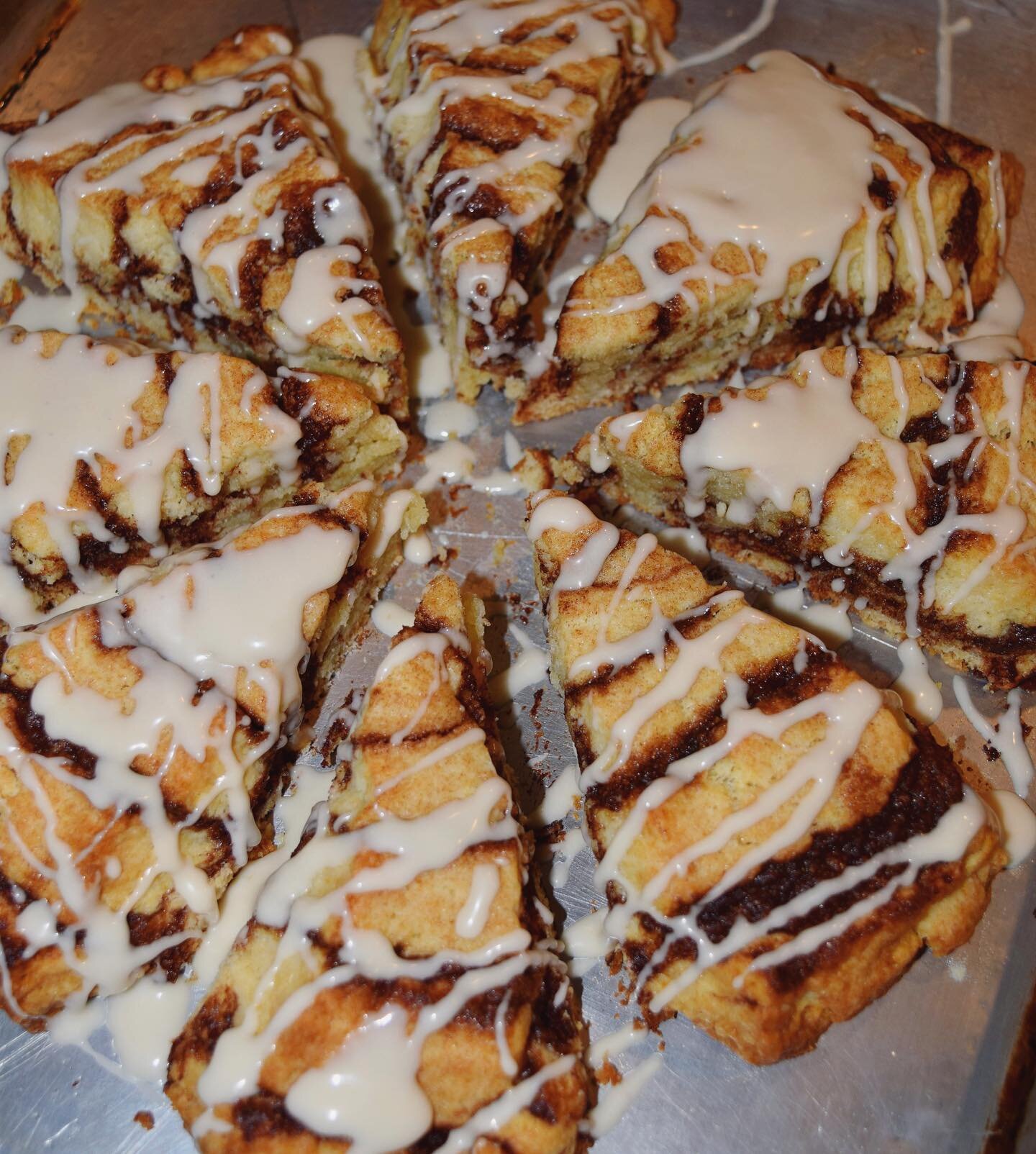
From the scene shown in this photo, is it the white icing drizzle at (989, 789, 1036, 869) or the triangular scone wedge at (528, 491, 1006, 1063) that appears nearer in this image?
the triangular scone wedge at (528, 491, 1006, 1063)

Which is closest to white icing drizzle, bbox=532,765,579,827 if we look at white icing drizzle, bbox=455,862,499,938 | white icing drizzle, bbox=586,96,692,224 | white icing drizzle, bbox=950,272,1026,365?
white icing drizzle, bbox=455,862,499,938

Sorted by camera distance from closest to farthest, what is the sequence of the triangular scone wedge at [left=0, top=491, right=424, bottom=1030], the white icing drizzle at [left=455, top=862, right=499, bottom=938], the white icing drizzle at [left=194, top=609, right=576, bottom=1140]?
the white icing drizzle at [left=194, top=609, right=576, bottom=1140] → the white icing drizzle at [left=455, top=862, right=499, bottom=938] → the triangular scone wedge at [left=0, top=491, right=424, bottom=1030]

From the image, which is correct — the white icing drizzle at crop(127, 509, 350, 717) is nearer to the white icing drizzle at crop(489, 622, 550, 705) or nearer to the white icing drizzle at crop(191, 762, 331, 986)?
the white icing drizzle at crop(191, 762, 331, 986)

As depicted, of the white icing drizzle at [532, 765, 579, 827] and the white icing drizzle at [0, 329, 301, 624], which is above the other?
the white icing drizzle at [0, 329, 301, 624]

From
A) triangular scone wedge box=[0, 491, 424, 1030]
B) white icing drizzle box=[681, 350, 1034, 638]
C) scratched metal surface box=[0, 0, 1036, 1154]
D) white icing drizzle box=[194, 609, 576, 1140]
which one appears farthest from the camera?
white icing drizzle box=[681, 350, 1034, 638]

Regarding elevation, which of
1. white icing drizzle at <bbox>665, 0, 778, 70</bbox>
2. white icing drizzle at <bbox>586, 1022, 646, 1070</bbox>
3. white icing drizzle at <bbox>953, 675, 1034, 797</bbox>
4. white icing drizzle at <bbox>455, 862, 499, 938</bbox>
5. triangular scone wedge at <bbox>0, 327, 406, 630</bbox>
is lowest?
white icing drizzle at <bbox>586, 1022, 646, 1070</bbox>

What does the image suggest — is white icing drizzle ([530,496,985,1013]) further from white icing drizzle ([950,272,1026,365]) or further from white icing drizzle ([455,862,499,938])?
white icing drizzle ([950,272,1026,365])
